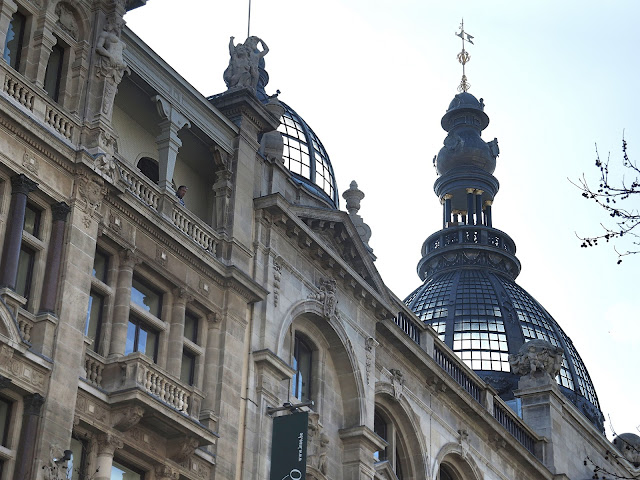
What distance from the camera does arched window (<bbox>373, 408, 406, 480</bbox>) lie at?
149 feet

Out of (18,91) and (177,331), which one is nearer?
(18,91)

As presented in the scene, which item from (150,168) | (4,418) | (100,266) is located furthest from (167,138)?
(4,418)

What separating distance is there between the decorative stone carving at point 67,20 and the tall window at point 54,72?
1.66ft

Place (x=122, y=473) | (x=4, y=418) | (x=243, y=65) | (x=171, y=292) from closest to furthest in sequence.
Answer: (x=4, y=418) < (x=122, y=473) < (x=171, y=292) < (x=243, y=65)

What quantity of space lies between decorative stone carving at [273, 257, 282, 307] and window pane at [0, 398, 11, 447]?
37.6 feet

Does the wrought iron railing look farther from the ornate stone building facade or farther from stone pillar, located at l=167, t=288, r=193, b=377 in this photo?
stone pillar, located at l=167, t=288, r=193, b=377

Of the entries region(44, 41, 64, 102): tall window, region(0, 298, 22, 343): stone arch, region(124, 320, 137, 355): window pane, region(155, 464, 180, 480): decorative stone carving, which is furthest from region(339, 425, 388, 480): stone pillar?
region(0, 298, 22, 343): stone arch

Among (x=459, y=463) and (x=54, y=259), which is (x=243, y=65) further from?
(x=459, y=463)

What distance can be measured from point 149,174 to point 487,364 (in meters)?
57.8

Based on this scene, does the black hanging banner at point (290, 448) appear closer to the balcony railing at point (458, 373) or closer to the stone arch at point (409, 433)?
the stone arch at point (409, 433)

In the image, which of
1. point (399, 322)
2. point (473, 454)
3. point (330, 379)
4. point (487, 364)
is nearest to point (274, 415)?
point (330, 379)

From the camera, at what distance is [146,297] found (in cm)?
3472

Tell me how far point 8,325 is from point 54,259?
2.43 metres

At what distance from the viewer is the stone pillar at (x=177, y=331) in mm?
34375
